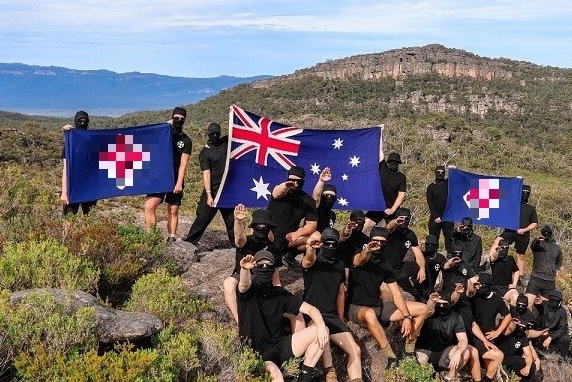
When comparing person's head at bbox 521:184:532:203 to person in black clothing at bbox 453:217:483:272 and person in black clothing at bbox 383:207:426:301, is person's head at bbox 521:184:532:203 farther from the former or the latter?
person in black clothing at bbox 383:207:426:301

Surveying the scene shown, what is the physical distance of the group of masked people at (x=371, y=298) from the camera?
240 inches

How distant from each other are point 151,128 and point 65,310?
4.44m

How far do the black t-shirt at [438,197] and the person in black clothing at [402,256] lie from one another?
8.50 feet

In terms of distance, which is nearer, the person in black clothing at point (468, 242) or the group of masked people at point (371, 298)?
the group of masked people at point (371, 298)

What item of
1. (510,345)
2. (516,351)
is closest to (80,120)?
(510,345)

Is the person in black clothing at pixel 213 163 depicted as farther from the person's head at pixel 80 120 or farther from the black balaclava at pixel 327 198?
the person's head at pixel 80 120

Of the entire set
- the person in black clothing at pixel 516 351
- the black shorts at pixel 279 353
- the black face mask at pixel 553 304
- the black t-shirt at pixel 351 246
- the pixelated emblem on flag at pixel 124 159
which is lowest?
the person in black clothing at pixel 516 351

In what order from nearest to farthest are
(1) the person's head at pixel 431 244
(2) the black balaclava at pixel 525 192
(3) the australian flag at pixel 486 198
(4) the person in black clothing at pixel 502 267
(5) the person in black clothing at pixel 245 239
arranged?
(5) the person in black clothing at pixel 245 239, (1) the person's head at pixel 431 244, (4) the person in black clothing at pixel 502 267, (2) the black balaclava at pixel 525 192, (3) the australian flag at pixel 486 198

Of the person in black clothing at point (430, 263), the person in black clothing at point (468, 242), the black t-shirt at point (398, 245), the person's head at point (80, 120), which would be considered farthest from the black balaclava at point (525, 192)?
the person's head at point (80, 120)

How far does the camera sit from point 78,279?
6.73 meters

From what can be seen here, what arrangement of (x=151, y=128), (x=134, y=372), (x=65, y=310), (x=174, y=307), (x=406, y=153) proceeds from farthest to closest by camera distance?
1. (x=406, y=153)
2. (x=151, y=128)
3. (x=174, y=307)
4. (x=65, y=310)
5. (x=134, y=372)

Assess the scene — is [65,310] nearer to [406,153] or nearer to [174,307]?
[174,307]

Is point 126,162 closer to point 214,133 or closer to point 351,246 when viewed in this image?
point 214,133

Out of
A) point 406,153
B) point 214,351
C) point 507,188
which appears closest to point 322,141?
point 507,188
